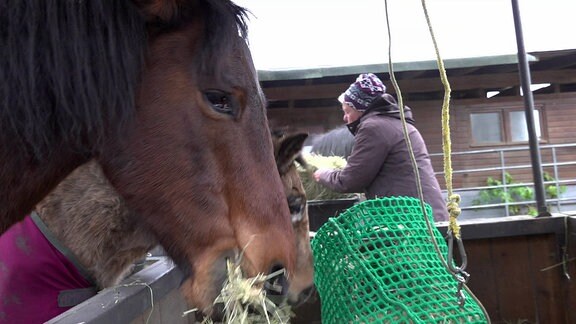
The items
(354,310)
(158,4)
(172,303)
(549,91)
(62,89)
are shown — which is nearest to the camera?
(62,89)

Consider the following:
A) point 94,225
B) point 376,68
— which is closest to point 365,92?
point 94,225

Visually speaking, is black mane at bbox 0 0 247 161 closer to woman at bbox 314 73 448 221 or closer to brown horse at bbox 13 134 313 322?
brown horse at bbox 13 134 313 322

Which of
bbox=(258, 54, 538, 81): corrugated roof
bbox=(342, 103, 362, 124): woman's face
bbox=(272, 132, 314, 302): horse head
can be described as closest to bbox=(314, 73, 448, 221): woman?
bbox=(342, 103, 362, 124): woman's face

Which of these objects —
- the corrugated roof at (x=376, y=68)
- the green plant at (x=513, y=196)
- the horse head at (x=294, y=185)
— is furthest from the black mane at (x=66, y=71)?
the green plant at (x=513, y=196)

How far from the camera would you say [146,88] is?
139 centimetres

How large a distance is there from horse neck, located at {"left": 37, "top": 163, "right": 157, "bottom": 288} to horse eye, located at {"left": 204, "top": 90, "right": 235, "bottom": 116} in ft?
2.84

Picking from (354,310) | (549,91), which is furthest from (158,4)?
(549,91)

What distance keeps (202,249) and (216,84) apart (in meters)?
0.48

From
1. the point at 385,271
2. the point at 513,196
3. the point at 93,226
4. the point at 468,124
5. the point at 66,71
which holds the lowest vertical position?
the point at 513,196

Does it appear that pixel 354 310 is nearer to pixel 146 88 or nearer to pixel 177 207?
pixel 177 207

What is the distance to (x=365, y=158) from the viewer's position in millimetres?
3008

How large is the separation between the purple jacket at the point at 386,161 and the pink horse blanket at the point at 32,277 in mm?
1719

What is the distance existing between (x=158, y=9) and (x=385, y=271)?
1.20 meters

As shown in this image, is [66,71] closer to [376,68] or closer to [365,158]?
[365,158]
